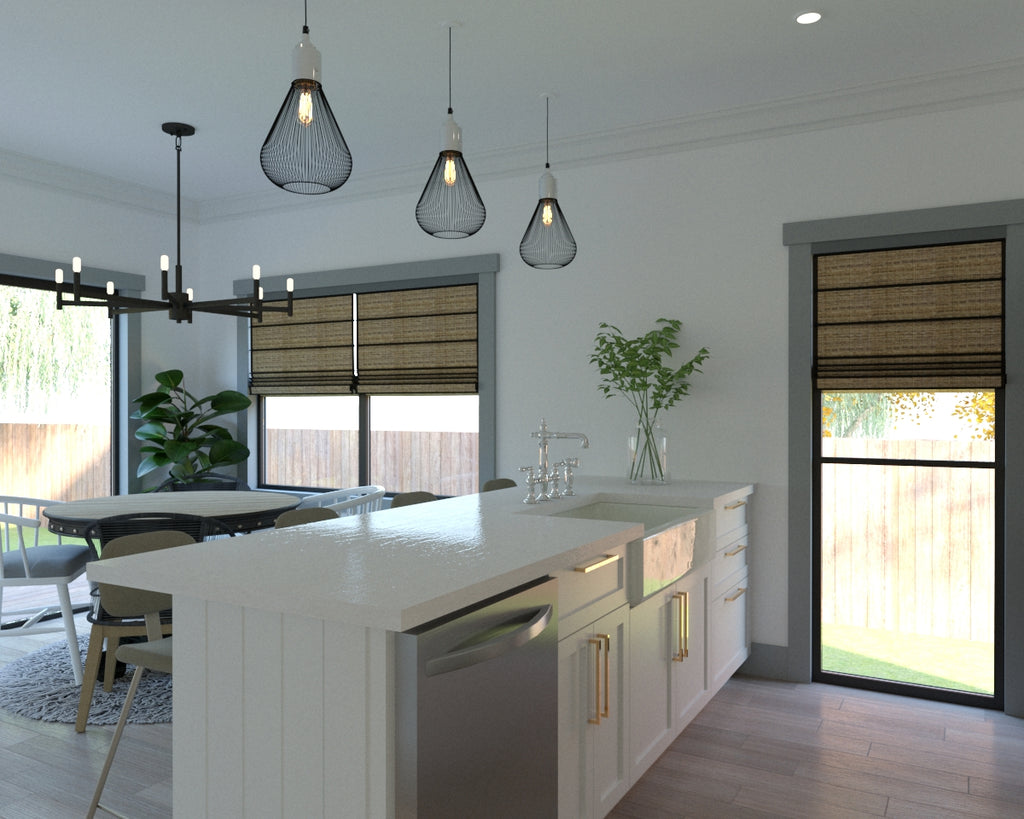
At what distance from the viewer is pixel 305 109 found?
1932 millimetres

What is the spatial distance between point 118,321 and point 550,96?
344cm

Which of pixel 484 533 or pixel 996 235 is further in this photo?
pixel 996 235

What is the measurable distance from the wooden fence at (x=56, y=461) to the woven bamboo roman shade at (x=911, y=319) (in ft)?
15.2

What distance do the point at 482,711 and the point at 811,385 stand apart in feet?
8.85

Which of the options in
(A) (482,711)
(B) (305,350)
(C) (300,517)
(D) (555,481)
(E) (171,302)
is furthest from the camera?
(B) (305,350)

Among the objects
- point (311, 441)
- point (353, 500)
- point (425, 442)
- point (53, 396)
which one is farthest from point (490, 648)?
point (53, 396)

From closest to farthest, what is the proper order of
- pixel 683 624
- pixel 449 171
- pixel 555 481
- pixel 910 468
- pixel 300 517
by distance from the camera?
pixel 449 171 → pixel 683 624 → pixel 300 517 → pixel 555 481 → pixel 910 468

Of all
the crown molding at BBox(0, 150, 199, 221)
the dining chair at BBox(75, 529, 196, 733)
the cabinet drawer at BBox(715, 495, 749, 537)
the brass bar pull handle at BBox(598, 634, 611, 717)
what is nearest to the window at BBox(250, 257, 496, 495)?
the crown molding at BBox(0, 150, 199, 221)

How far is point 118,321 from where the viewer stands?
5.43 m

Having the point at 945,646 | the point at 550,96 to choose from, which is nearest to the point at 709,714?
the point at 945,646

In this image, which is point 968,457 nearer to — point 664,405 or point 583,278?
point 664,405

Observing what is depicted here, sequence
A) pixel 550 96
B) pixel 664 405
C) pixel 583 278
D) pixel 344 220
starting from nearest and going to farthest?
1. pixel 550 96
2. pixel 664 405
3. pixel 583 278
4. pixel 344 220

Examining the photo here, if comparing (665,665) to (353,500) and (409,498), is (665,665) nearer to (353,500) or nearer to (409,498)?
(409,498)

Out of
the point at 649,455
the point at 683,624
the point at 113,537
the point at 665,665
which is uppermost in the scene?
the point at 649,455
